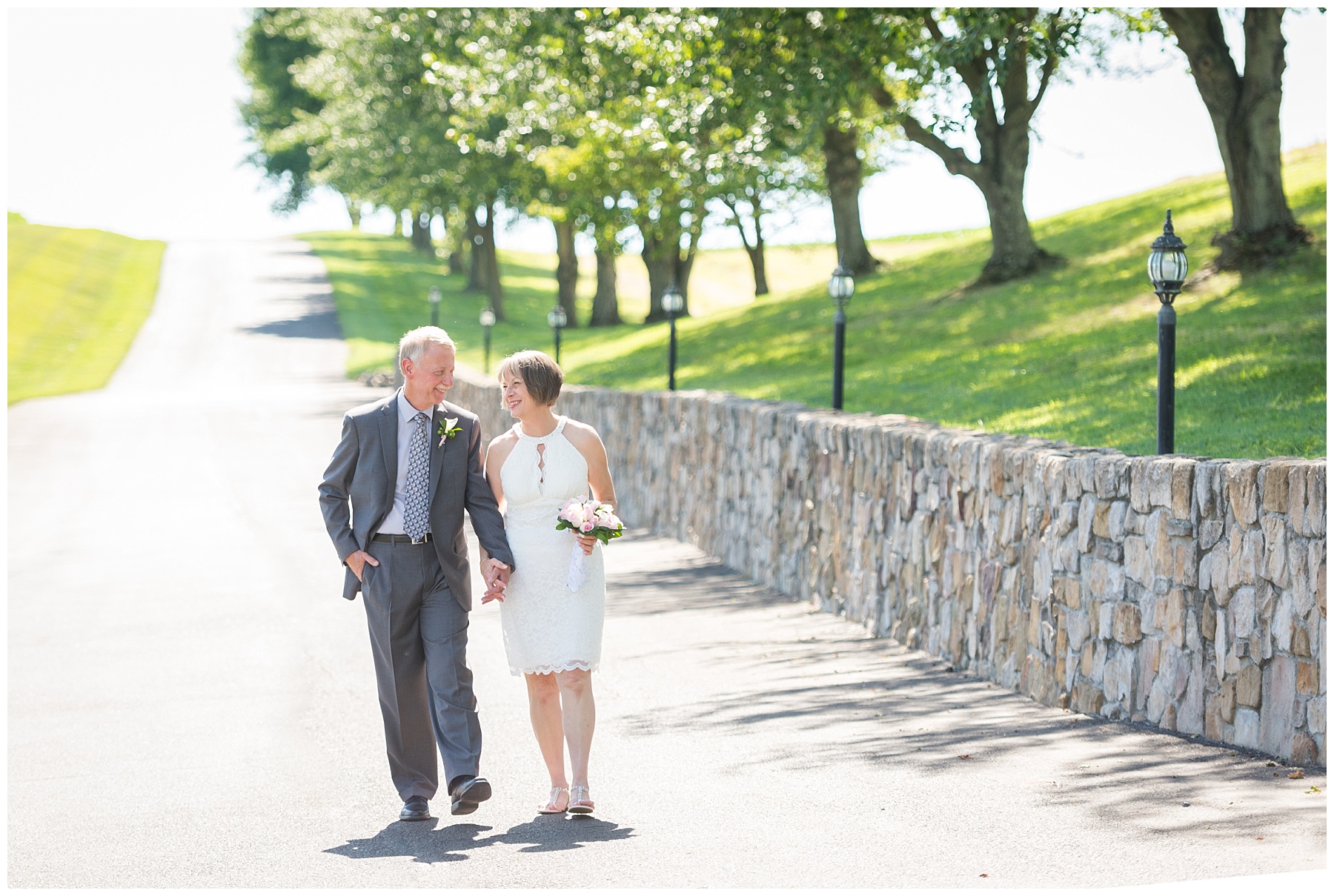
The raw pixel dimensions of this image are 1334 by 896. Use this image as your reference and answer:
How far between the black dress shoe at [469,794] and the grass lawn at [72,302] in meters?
41.2

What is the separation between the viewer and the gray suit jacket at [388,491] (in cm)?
620

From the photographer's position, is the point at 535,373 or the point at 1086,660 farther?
the point at 1086,660

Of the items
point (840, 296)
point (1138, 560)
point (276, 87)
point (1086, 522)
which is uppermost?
point (276, 87)

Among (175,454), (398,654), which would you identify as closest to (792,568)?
(398,654)

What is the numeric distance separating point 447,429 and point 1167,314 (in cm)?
459

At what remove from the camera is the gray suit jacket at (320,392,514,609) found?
244 inches

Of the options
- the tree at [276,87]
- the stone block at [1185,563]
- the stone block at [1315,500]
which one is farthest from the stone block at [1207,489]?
the tree at [276,87]

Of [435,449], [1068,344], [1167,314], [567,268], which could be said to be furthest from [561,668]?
[567,268]

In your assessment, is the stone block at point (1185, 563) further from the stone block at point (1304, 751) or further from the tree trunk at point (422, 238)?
the tree trunk at point (422, 238)

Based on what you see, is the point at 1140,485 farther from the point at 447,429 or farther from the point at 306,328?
the point at 306,328

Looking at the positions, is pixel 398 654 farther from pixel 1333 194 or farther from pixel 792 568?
pixel 1333 194

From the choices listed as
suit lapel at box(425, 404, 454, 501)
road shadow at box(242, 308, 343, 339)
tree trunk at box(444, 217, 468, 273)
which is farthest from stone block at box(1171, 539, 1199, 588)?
tree trunk at box(444, 217, 468, 273)

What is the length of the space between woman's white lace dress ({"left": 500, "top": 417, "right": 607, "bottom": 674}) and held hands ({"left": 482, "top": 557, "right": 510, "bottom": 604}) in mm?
60

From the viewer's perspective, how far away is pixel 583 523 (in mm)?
6047
